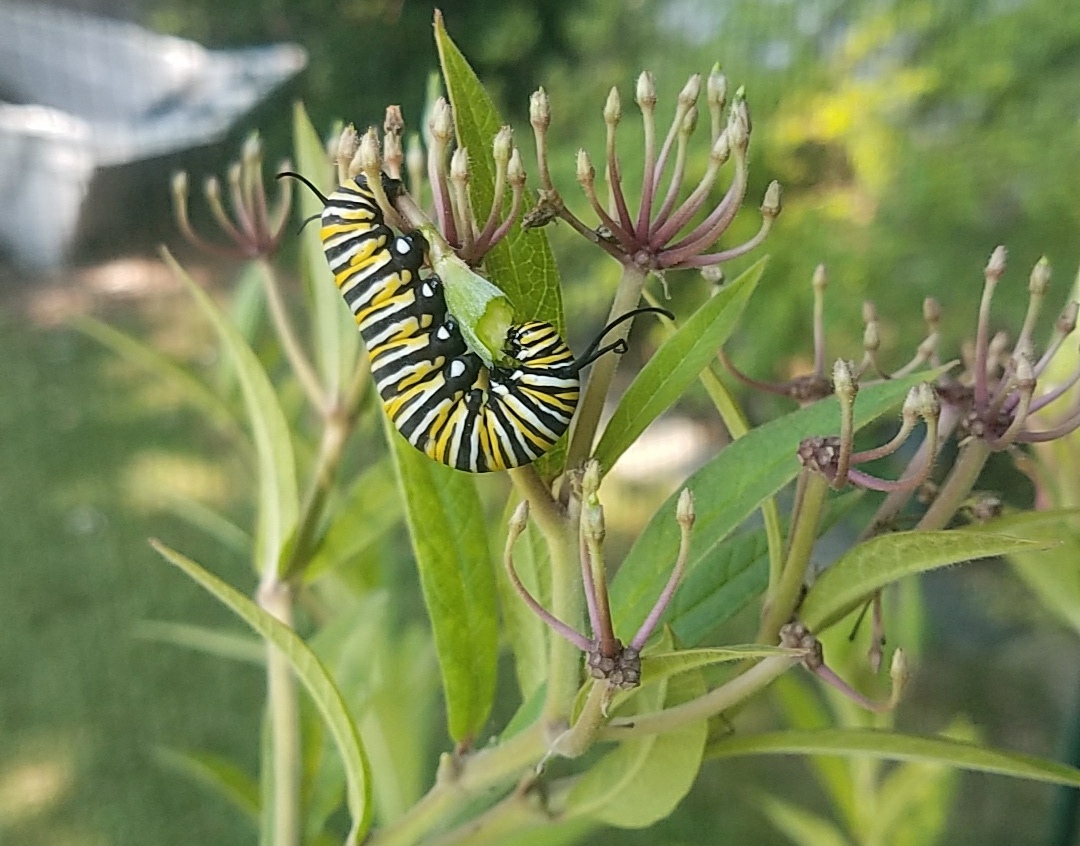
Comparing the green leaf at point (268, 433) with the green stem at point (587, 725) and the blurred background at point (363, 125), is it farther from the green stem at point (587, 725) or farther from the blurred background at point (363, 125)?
the blurred background at point (363, 125)

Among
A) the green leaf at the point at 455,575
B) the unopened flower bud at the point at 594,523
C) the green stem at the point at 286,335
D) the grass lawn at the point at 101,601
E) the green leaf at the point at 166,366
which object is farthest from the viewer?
the grass lawn at the point at 101,601

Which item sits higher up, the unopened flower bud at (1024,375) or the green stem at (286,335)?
the green stem at (286,335)

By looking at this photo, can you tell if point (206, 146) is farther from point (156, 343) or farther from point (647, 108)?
point (647, 108)

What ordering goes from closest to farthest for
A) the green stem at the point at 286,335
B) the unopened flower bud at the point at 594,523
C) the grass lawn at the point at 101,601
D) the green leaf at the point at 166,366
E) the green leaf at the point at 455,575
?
the unopened flower bud at the point at 594,523, the green leaf at the point at 455,575, the green stem at the point at 286,335, the green leaf at the point at 166,366, the grass lawn at the point at 101,601

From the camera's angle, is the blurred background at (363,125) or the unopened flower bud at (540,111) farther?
the blurred background at (363,125)

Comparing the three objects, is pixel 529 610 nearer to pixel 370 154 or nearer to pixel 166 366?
pixel 370 154

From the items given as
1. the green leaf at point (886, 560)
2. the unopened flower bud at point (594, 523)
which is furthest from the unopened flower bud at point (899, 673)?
the unopened flower bud at point (594, 523)

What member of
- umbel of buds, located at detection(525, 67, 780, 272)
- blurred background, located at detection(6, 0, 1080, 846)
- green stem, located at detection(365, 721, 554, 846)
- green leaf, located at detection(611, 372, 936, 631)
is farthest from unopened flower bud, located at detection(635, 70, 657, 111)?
blurred background, located at detection(6, 0, 1080, 846)

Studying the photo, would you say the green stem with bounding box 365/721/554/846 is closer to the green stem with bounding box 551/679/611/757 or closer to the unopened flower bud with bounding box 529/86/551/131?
the green stem with bounding box 551/679/611/757

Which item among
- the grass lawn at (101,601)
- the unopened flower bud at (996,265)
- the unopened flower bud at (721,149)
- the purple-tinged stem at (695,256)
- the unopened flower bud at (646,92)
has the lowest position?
the grass lawn at (101,601)
